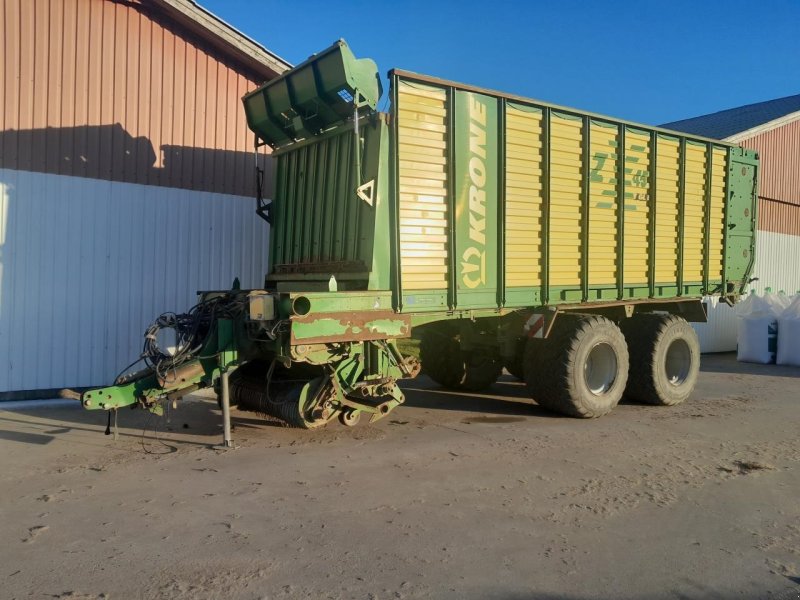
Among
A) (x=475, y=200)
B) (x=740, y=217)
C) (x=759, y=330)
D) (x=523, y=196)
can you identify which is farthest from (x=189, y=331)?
(x=759, y=330)

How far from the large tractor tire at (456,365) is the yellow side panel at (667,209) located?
2.75 m

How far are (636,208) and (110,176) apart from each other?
23.9 feet

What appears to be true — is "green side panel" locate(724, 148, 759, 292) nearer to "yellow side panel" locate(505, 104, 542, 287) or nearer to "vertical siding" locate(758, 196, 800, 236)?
"yellow side panel" locate(505, 104, 542, 287)

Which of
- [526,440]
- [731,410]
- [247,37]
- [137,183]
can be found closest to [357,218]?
[526,440]

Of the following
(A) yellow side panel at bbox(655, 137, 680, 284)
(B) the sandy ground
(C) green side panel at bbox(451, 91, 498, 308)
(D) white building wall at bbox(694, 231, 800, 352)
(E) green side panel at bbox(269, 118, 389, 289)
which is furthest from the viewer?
(D) white building wall at bbox(694, 231, 800, 352)

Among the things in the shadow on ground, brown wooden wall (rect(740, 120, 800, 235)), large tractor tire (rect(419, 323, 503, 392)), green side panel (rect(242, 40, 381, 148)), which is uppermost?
brown wooden wall (rect(740, 120, 800, 235))

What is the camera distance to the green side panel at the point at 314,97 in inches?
245

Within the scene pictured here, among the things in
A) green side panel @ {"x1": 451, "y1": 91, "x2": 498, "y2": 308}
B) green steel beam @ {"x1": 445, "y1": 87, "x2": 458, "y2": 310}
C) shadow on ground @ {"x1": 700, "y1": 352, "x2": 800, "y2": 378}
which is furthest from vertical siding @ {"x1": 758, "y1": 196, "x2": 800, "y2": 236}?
green steel beam @ {"x1": 445, "y1": 87, "x2": 458, "y2": 310}

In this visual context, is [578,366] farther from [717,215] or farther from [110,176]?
[110,176]

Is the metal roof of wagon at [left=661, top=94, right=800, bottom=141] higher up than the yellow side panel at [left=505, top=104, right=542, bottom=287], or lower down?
higher up

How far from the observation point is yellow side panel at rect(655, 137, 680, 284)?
351 inches

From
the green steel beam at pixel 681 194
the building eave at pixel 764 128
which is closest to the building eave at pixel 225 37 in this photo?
the green steel beam at pixel 681 194

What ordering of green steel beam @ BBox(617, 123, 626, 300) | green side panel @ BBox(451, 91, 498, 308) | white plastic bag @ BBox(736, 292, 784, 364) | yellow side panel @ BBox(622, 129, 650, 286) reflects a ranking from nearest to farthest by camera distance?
green side panel @ BBox(451, 91, 498, 308) → green steel beam @ BBox(617, 123, 626, 300) → yellow side panel @ BBox(622, 129, 650, 286) → white plastic bag @ BBox(736, 292, 784, 364)

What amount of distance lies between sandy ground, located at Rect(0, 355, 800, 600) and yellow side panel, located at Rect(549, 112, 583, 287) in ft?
6.31
